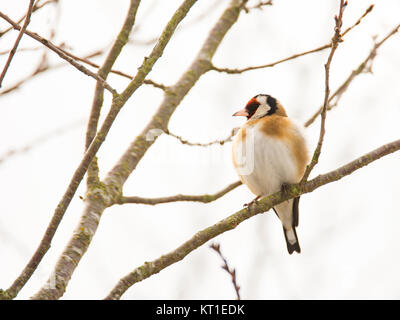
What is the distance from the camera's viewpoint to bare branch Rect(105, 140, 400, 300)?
3014 millimetres

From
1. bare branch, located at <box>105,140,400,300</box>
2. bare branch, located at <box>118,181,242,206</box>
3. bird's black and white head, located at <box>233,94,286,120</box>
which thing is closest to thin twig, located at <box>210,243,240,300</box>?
bare branch, located at <box>105,140,400,300</box>

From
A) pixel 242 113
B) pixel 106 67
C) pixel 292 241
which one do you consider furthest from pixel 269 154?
pixel 106 67

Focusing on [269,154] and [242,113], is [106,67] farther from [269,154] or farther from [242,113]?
[242,113]

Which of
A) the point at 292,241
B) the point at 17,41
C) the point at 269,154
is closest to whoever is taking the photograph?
the point at 17,41

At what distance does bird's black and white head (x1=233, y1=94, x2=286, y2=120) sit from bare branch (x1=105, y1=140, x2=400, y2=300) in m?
1.88

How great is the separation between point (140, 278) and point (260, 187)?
221 centimetres

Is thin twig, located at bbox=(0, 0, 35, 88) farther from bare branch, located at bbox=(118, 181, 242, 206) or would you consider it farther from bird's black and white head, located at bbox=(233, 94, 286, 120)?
bird's black and white head, located at bbox=(233, 94, 286, 120)

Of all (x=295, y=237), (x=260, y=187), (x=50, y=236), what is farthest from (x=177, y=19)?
(x=295, y=237)

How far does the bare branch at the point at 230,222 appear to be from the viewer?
9.89ft

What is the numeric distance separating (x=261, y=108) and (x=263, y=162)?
3.45 feet

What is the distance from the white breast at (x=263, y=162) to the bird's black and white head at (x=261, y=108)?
0.56 metres

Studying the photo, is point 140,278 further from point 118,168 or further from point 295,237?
point 295,237

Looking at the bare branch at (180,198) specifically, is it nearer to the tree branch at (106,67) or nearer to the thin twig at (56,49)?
the tree branch at (106,67)

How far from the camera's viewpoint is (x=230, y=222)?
11.1ft
